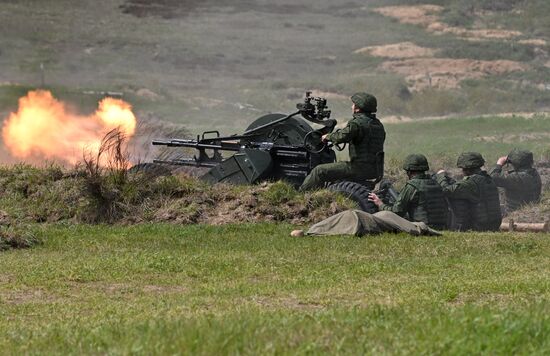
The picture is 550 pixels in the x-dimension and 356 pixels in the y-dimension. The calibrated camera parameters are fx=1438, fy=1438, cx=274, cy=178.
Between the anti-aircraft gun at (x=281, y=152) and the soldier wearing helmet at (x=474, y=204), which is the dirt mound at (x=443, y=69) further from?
the soldier wearing helmet at (x=474, y=204)

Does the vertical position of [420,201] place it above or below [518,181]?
above

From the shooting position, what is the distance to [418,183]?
74.6ft

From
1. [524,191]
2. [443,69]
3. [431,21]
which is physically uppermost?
[431,21]

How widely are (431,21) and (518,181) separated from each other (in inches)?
1908

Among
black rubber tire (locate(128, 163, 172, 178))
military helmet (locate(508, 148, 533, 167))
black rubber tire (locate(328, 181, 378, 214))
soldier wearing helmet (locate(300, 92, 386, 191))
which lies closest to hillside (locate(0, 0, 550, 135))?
military helmet (locate(508, 148, 533, 167))

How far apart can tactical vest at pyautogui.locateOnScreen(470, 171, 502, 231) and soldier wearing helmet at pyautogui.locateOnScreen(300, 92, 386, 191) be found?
1.89 metres

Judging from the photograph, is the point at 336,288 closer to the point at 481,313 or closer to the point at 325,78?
the point at 481,313

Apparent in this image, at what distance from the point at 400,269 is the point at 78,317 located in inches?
191

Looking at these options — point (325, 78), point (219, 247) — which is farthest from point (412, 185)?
point (325, 78)

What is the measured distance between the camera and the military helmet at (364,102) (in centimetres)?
2383

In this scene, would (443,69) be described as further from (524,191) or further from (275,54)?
(524,191)

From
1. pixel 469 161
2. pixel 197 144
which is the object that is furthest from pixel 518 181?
pixel 197 144

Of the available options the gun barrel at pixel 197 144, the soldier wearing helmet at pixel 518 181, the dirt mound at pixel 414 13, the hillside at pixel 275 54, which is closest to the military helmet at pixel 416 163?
the gun barrel at pixel 197 144

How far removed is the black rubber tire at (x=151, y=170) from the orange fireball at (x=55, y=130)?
7.18 m
